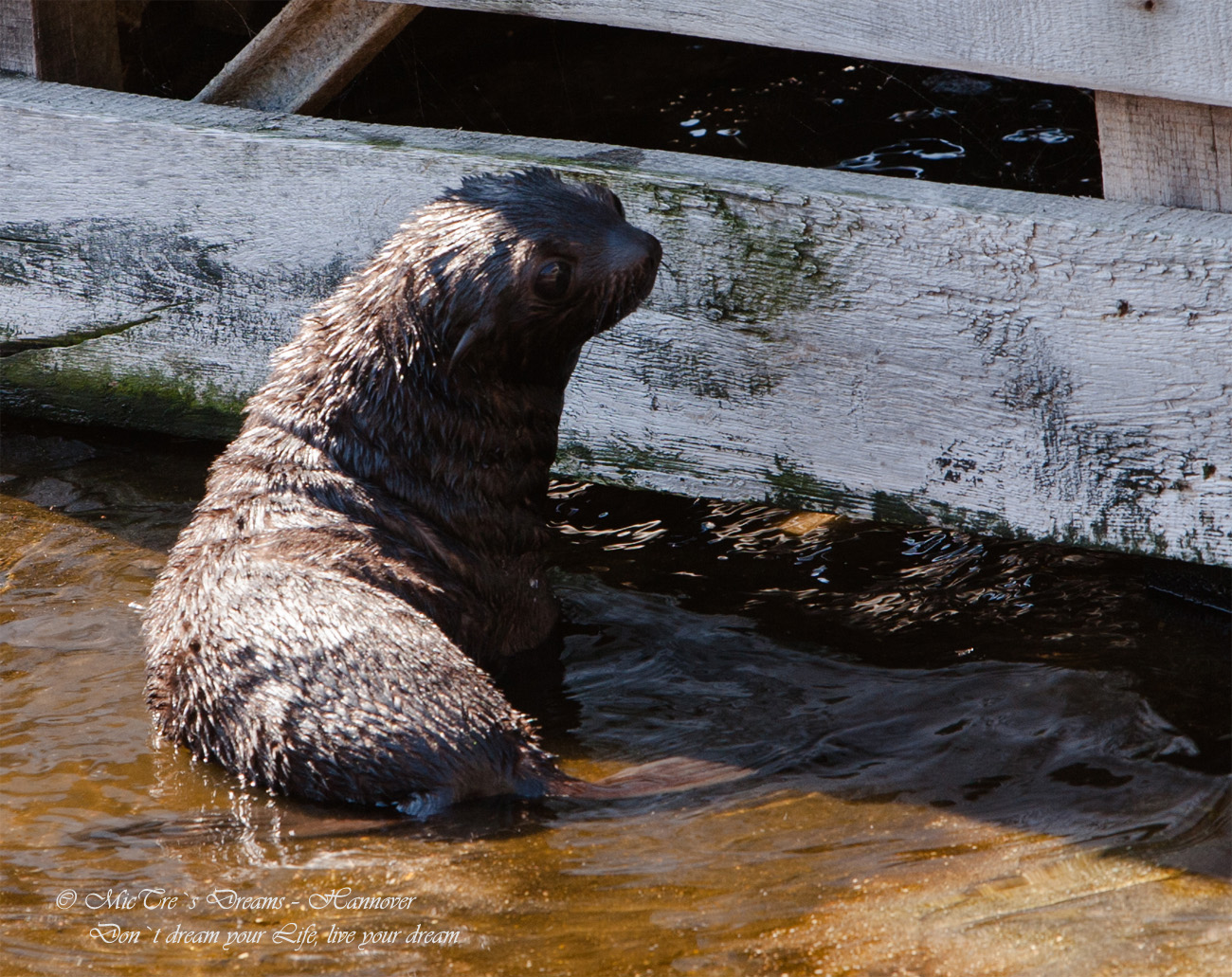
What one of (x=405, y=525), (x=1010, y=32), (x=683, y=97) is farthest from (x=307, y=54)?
(x=683, y=97)

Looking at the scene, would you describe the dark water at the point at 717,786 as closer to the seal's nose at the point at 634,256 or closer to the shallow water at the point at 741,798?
the shallow water at the point at 741,798

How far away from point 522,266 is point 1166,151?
1.59 metres

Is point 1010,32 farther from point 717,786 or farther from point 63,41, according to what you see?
point 63,41

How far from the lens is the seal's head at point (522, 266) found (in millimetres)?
3320

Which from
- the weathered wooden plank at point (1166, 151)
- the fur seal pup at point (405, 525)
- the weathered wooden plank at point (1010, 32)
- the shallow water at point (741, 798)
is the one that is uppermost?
the weathered wooden plank at point (1010, 32)

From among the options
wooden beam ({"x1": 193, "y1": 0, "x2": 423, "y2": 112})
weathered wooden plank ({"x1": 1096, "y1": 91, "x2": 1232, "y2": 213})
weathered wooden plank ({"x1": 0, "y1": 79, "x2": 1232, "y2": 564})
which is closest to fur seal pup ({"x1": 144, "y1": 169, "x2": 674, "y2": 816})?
weathered wooden plank ({"x1": 0, "y1": 79, "x2": 1232, "y2": 564})

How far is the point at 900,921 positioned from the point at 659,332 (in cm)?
191

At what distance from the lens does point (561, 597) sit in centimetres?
407

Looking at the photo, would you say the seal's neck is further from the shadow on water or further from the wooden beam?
the wooden beam

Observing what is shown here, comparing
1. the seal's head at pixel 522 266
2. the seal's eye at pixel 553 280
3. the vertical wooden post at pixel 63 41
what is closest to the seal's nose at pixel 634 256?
the seal's head at pixel 522 266

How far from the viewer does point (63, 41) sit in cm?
464

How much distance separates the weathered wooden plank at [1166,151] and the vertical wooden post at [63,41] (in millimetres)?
3357

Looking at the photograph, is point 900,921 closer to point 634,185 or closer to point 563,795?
point 563,795

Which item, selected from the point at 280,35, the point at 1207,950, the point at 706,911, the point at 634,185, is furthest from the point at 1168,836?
the point at 280,35
